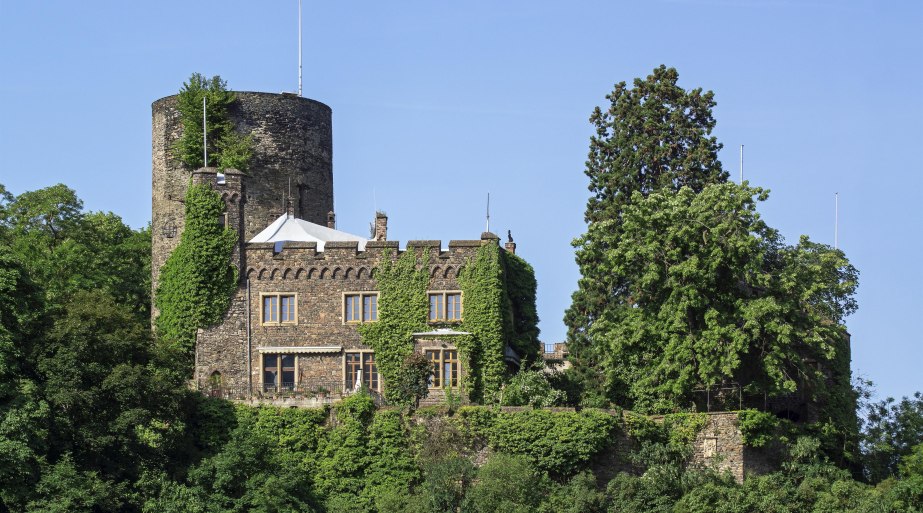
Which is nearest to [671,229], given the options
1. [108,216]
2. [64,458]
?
[64,458]

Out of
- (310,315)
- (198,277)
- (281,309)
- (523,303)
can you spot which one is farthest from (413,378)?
(198,277)

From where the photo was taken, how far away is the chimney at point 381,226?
69.5m

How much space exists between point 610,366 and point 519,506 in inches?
266

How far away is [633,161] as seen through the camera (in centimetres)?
6962

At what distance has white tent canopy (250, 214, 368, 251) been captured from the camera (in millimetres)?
70312

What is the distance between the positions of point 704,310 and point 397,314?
33.5ft

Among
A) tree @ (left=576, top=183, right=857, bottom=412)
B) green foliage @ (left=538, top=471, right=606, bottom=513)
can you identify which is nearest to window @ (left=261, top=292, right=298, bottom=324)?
tree @ (left=576, top=183, right=857, bottom=412)

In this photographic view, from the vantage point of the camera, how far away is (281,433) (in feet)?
207

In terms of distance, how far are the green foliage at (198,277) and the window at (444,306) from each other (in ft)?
21.6

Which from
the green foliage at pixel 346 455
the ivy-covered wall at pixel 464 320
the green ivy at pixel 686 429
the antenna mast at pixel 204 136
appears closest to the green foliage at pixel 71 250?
the antenna mast at pixel 204 136

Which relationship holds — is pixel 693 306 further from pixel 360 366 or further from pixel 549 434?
pixel 360 366

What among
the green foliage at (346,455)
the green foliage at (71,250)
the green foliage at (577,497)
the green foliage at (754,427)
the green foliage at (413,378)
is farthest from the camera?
the green foliage at (71,250)

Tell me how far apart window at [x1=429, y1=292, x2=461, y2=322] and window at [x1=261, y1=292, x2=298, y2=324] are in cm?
447

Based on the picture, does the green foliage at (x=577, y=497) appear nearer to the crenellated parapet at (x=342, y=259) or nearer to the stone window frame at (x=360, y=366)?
the stone window frame at (x=360, y=366)
